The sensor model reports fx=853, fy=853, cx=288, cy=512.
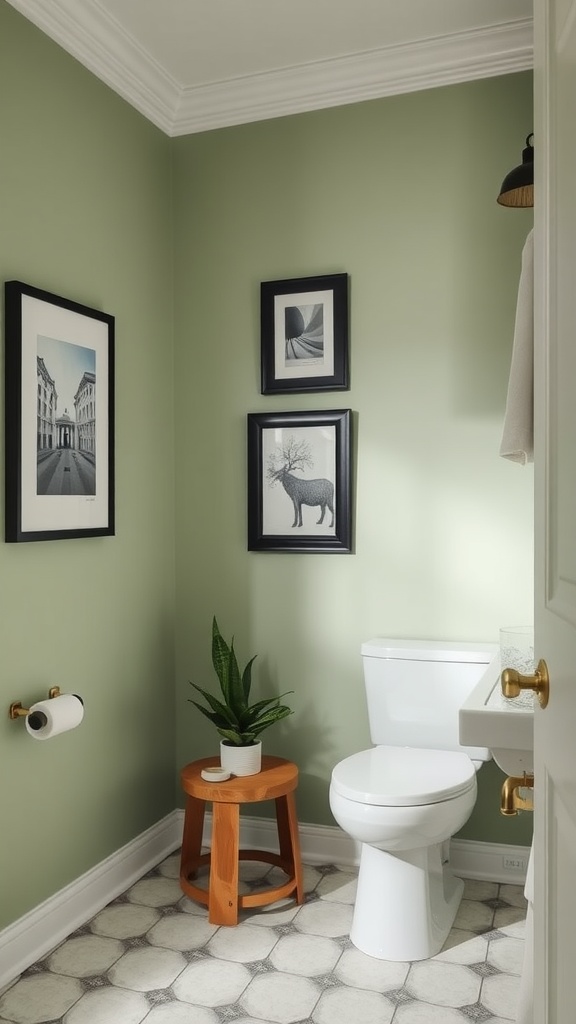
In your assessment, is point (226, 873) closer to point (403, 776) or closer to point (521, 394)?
point (403, 776)

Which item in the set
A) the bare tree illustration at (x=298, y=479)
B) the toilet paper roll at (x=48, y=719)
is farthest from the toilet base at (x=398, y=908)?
the bare tree illustration at (x=298, y=479)

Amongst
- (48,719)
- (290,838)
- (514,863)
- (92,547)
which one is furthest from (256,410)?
(514,863)

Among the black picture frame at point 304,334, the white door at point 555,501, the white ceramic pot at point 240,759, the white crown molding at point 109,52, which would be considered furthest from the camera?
the black picture frame at point 304,334

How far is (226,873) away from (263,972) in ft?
0.99

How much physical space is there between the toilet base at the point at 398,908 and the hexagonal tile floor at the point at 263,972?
0.04 m

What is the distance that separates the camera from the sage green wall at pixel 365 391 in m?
2.62

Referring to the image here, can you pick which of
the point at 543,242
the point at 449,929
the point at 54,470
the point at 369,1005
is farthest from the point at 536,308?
the point at 449,929

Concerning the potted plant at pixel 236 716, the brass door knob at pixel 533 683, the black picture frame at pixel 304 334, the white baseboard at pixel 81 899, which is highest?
the black picture frame at pixel 304 334

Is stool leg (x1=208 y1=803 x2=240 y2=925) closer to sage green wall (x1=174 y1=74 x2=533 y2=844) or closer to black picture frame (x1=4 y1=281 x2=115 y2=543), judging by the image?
sage green wall (x1=174 y1=74 x2=533 y2=844)

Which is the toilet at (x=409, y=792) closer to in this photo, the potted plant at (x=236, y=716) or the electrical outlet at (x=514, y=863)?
the electrical outlet at (x=514, y=863)

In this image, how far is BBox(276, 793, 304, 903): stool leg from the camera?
250cm

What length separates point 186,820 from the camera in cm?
261

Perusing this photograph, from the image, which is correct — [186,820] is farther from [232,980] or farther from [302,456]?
[302,456]

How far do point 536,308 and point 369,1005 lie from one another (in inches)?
64.9
